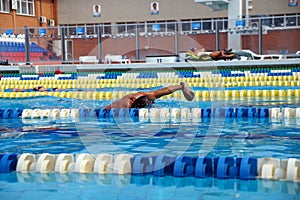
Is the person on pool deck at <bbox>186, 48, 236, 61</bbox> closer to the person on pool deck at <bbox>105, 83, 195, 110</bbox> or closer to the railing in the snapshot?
the railing

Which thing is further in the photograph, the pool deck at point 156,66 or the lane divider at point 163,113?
the pool deck at point 156,66

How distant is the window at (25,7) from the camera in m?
28.4

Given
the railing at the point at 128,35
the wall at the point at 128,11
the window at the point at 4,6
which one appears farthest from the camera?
the wall at the point at 128,11

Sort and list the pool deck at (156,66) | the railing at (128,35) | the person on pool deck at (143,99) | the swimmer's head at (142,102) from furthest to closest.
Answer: the railing at (128,35) → the pool deck at (156,66) → the swimmer's head at (142,102) → the person on pool deck at (143,99)

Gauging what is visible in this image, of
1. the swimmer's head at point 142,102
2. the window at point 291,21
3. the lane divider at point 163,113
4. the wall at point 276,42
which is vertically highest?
the window at point 291,21

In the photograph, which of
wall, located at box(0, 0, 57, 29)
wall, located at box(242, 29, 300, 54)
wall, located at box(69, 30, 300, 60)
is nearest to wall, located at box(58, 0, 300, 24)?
wall, located at box(0, 0, 57, 29)

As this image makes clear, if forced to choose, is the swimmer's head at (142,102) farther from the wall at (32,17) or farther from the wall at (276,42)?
the wall at (32,17)

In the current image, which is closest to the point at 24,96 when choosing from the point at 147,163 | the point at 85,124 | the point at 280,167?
the point at 85,124

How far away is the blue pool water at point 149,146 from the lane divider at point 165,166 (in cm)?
7

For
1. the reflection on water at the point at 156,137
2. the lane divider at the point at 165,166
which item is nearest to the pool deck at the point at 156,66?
the reflection on water at the point at 156,137

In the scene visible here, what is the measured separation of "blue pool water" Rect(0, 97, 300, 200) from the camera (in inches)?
150

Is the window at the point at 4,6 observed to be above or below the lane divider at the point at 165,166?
above

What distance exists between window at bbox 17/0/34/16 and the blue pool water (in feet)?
66.7

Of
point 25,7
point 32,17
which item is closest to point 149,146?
point 25,7
